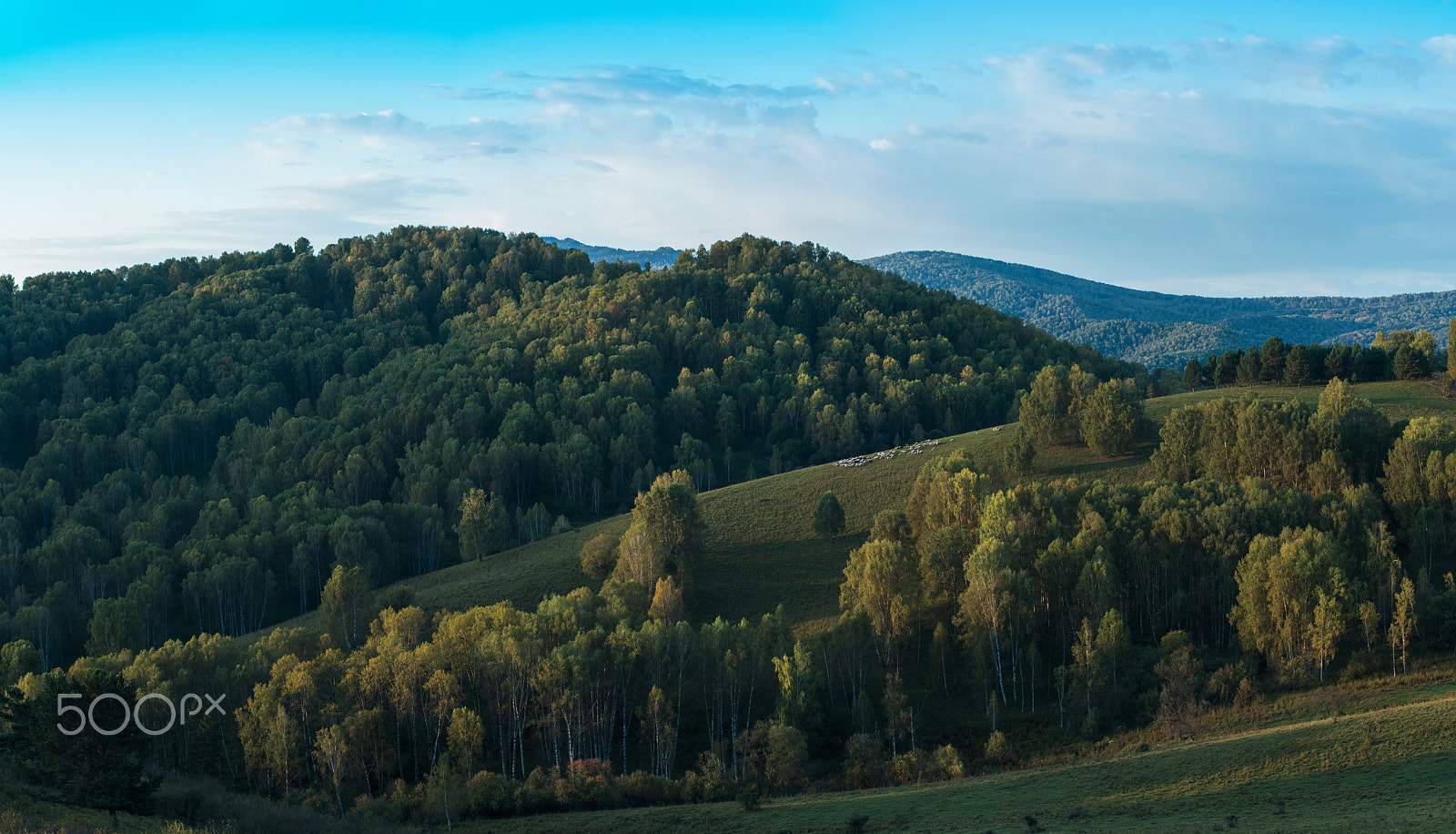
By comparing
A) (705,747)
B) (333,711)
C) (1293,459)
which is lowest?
(705,747)

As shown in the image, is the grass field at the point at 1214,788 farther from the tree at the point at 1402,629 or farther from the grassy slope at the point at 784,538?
the grassy slope at the point at 784,538

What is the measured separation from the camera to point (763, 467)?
475 feet

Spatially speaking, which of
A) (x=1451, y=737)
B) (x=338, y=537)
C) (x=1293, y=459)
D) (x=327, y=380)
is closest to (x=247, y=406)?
(x=327, y=380)

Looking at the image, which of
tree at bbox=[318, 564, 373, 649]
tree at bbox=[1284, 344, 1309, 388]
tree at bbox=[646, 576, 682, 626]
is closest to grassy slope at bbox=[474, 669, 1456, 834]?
tree at bbox=[646, 576, 682, 626]

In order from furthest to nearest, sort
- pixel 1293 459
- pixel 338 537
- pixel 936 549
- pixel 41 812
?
pixel 338 537
pixel 1293 459
pixel 936 549
pixel 41 812

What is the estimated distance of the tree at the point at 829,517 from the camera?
80938 millimetres

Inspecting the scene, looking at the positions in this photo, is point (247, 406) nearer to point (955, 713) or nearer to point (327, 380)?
point (327, 380)

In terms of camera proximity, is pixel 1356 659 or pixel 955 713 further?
pixel 955 713

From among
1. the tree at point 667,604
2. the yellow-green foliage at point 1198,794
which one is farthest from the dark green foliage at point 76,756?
the tree at point 667,604

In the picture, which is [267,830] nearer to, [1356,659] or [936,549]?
[936,549]

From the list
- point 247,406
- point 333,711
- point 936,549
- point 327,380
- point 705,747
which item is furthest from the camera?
point 327,380

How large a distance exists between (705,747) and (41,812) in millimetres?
35312

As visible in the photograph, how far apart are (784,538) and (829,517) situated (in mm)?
5559

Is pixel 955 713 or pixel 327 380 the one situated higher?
pixel 327 380
